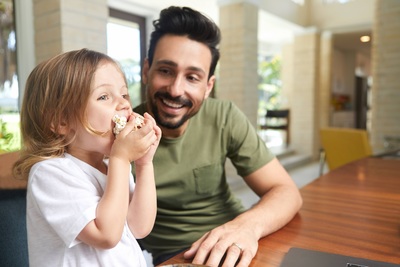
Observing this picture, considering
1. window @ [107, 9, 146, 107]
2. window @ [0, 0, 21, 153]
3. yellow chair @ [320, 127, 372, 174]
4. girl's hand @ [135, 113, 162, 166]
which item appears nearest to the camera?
girl's hand @ [135, 113, 162, 166]

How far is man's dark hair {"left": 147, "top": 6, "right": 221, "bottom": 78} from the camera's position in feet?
4.08

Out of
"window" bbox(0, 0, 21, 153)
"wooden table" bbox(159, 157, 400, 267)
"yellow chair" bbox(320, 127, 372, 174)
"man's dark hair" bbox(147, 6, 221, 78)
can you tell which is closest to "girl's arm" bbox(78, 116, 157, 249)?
"wooden table" bbox(159, 157, 400, 267)

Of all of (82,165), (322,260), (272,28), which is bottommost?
(322,260)

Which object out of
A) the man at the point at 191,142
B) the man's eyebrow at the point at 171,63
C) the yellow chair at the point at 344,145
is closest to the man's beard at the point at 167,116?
the man at the point at 191,142

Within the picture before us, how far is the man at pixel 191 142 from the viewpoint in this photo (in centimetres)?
122

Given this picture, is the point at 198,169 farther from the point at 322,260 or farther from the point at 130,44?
the point at 130,44

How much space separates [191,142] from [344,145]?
9.82 ft

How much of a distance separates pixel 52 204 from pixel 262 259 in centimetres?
46

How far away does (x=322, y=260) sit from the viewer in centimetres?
73

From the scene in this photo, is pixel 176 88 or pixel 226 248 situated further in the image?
pixel 176 88

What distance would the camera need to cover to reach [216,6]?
18.4 ft

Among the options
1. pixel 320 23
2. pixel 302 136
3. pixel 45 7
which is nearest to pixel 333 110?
pixel 302 136

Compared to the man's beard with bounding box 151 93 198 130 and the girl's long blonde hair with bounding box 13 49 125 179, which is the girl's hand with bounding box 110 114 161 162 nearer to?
the girl's long blonde hair with bounding box 13 49 125 179

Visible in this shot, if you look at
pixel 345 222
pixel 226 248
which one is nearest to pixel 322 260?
pixel 226 248
